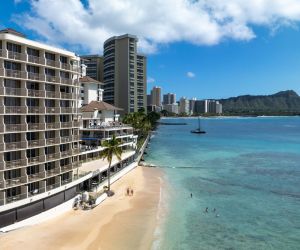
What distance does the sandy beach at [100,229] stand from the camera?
117ft

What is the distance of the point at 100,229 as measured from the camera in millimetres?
40625

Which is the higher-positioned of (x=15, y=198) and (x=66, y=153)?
(x=66, y=153)

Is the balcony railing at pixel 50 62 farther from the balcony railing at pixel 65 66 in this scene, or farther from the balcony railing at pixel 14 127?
the balcony railing at pixel 14 127

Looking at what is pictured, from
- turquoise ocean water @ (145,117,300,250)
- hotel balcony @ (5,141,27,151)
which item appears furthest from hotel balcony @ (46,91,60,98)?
turquoise ocean water @ (145,117,300,250)

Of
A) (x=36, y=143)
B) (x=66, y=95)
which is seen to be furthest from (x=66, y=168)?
(x=66, y=95)

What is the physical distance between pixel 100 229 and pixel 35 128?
534 inches

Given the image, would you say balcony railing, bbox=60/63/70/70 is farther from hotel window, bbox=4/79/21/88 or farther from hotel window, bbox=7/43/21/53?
hotel window, bbox=4/79/21/88

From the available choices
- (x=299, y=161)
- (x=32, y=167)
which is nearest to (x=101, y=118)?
(x=32, y=167)

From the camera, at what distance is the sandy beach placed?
35656 mm

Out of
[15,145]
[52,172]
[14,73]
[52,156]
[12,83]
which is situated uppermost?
[14,73]

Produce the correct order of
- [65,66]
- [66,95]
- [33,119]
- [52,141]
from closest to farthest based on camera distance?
[33,119]
[52,141]
[65,66]
[66,95]

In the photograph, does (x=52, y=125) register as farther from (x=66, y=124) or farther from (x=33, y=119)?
(x=33, y=119)

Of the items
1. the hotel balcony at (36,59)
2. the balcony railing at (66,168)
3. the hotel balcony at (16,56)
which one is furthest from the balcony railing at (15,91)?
the balcony railing at (66,168)

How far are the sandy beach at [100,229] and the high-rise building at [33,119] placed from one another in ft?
9.06
